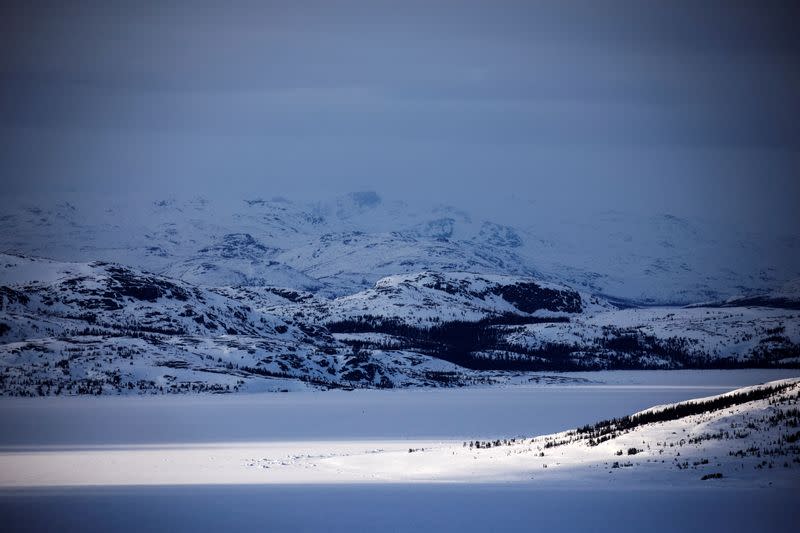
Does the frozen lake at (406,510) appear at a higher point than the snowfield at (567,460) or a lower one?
lower

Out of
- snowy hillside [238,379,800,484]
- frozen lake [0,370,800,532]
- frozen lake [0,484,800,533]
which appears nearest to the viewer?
frozen lake [0,484,800,533]

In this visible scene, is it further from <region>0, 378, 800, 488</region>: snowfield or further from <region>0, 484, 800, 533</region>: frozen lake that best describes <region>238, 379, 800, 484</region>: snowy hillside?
<region>0, 484, 800, 533</region>: frozen lake

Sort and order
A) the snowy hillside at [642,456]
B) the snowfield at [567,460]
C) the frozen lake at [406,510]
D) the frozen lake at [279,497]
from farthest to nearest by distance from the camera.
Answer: the snowfield at [567,460] → the snowy hillside at [642,456] → the frozen lake at [279,497] → the frozen lake at [406,510]

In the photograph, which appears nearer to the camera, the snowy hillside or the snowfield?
the snowy hillside

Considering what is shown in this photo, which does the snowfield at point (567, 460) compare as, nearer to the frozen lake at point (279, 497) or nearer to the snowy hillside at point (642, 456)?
the snowy hillside at point (642, 456)

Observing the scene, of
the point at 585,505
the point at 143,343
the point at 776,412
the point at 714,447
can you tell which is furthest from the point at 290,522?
the point at 143,343

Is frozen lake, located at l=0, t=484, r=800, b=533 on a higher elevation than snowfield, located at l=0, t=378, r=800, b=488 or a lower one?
lower

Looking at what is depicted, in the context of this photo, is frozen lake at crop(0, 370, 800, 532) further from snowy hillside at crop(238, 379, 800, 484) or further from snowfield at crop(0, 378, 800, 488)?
snowy hillside at crop(238, 379, 800, 484)

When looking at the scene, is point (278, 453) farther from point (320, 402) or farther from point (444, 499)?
point (320, 402)

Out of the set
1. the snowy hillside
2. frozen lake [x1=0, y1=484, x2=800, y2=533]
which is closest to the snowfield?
the snowy hillside

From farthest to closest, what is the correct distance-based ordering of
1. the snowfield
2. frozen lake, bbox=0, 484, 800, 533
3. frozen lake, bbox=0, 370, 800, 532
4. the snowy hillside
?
the snowfield → the snowy hillside → frozen lake, bbox=0, 370, 800, 532 → frozen lake, bbox=0, 484, 800, 533

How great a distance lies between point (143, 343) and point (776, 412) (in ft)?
463

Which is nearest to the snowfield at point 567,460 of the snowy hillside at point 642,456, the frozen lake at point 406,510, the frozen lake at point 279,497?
the snowy hillside at point 642,456

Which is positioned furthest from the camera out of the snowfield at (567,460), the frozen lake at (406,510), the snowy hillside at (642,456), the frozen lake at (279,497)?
the snowfield at (567,460)
